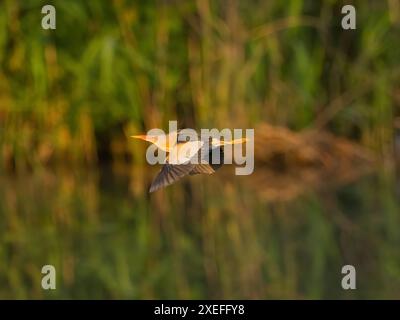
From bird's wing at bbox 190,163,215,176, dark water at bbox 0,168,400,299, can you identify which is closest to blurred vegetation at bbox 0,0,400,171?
dark water at bbox 0,168,400,299

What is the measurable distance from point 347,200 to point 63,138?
6.19ft

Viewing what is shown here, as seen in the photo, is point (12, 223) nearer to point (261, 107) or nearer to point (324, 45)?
point (261, 107)

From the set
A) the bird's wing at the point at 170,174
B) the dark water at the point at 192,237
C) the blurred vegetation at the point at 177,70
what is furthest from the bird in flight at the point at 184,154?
the blurred vegetation at the point at 177,70

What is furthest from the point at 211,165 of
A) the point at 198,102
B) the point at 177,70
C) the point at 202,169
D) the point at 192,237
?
the point at 177,70

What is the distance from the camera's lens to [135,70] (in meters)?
7.43

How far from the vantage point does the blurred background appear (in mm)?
7094

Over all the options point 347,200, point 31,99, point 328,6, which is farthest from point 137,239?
point 328,6

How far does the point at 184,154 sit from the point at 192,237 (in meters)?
2.98

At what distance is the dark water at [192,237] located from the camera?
5.02 m

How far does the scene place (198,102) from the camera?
7363 mm

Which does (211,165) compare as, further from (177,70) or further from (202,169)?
(177,70)

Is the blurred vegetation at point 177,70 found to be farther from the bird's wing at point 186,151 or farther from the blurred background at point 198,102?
the bird's wing at point 186,151

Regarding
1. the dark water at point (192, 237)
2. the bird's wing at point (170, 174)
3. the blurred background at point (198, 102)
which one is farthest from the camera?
the blurred background at point (198, 102)
